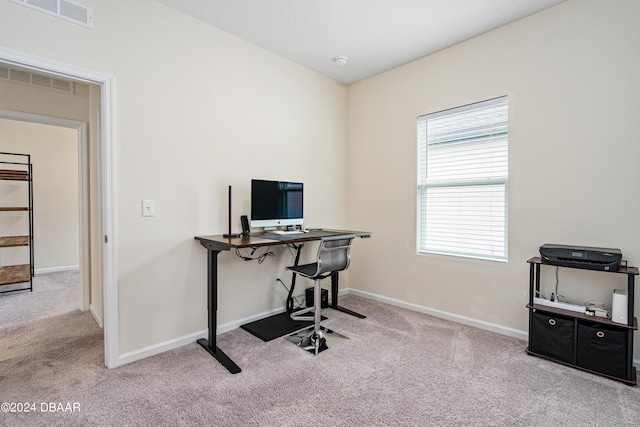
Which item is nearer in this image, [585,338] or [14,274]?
[585,338]

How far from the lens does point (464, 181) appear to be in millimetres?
3041

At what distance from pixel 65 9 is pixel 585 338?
4.11 meters

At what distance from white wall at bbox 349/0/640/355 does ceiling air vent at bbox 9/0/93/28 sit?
9.23ft

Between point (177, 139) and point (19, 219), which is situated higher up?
point (177, 139)

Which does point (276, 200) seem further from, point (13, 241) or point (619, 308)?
point (13, 241)

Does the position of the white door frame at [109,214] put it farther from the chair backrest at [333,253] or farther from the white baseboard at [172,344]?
the chair backrest at [333,253]

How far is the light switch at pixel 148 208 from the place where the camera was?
2.35 m

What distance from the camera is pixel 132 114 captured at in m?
2.28

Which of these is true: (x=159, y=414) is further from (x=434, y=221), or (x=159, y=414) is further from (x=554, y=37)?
(x=554, y=37)

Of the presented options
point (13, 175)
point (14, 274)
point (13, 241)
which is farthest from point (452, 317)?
point (13, 175)

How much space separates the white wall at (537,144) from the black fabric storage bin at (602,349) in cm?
35

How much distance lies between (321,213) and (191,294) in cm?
173

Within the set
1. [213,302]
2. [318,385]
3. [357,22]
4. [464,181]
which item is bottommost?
[318,385]


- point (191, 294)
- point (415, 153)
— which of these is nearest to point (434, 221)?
point (415, 153)
